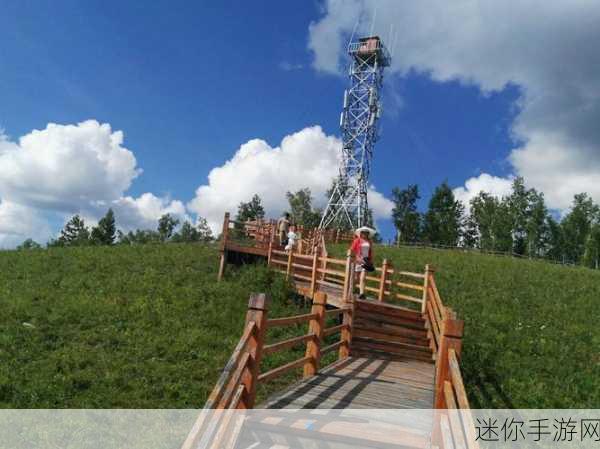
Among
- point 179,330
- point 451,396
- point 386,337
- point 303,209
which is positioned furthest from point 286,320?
point 303,209

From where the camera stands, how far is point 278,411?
5934mm

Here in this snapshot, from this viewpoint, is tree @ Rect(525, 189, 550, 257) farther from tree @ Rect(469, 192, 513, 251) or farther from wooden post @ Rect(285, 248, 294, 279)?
wooden post @ Rect(285, 248, 294, 279)

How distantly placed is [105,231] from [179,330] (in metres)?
77.8

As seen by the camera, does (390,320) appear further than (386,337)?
Yes

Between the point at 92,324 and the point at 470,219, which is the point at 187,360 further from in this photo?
the point at 470,219

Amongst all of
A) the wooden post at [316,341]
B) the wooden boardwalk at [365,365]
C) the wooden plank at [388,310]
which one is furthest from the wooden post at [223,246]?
the wooden post at [316,341]

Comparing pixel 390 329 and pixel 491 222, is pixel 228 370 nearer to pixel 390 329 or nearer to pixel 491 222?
pixel 390 329

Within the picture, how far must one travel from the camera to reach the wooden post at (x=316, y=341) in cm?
839

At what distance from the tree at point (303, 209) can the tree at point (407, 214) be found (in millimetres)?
12831

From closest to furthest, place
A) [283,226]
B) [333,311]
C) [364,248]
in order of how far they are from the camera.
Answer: [333,311]
[364,248]
[283,226]

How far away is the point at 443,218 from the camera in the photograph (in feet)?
238

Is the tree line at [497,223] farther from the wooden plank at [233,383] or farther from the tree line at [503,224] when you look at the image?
the wooden plank at [233,383]

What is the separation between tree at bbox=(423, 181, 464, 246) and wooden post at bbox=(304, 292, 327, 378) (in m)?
65.2

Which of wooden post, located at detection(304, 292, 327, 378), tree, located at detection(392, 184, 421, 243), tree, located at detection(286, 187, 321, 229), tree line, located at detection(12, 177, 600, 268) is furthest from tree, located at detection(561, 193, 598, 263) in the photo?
wooden post, located at detection(304, 292, 327, 378)
